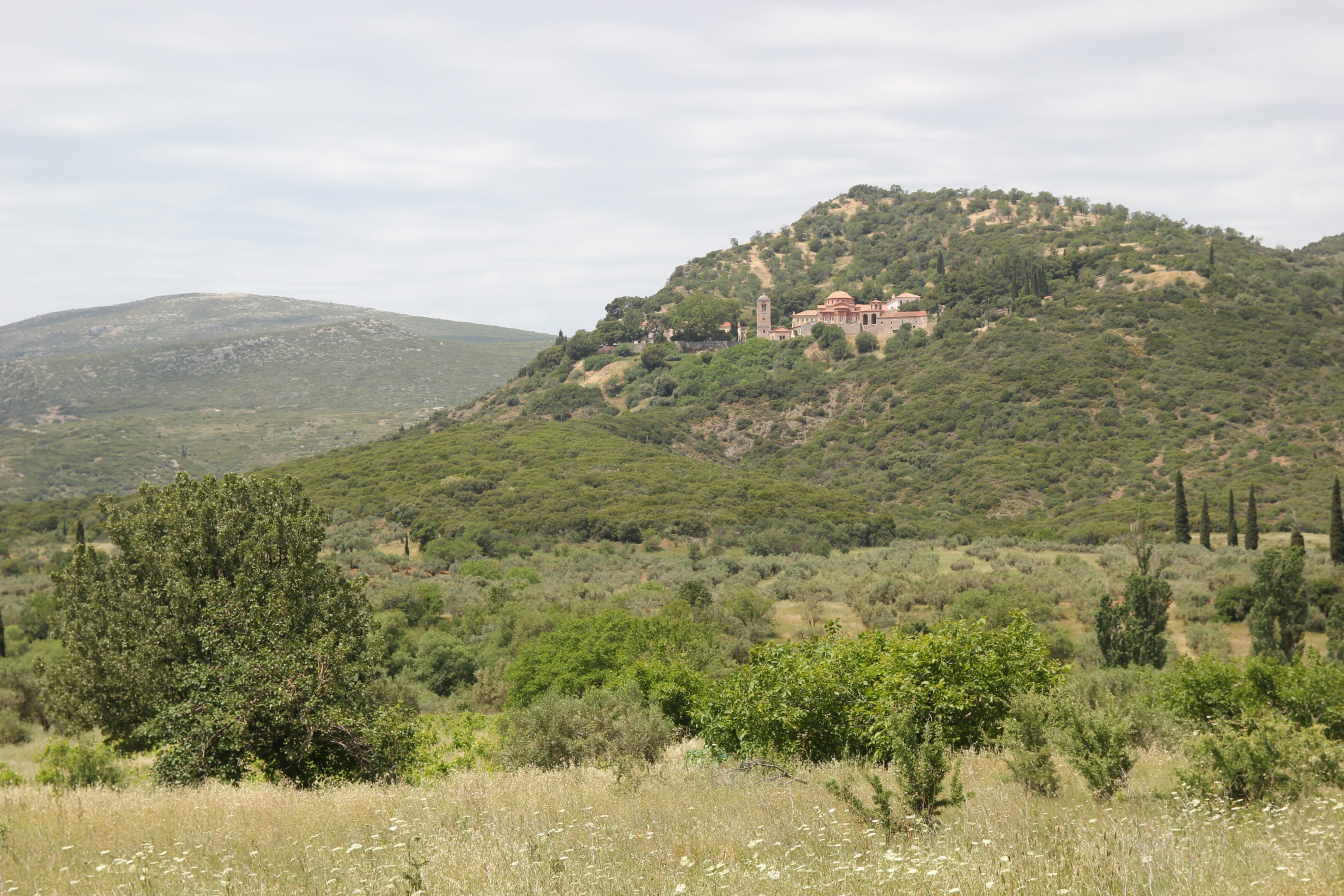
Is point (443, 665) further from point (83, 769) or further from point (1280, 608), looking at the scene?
point (1280, 608)

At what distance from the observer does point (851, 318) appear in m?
135

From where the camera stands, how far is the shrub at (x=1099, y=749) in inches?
360

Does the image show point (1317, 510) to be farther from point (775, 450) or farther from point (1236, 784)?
point (1236, 784)

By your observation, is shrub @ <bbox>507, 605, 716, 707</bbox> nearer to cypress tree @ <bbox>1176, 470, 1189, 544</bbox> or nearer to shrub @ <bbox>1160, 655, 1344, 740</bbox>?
shrub @ <bbox>1160, 655, 1344, 740</bbox>

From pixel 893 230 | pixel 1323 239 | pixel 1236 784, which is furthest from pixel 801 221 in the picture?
pixel 1236 784

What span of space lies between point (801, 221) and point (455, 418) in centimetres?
9392

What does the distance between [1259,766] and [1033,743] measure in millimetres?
2241

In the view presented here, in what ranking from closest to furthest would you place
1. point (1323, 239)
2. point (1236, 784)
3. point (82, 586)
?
point (1236, 784), point (82, 586), point (1323, 239)

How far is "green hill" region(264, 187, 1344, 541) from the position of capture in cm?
7731

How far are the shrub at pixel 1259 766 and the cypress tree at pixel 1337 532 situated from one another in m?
43.8

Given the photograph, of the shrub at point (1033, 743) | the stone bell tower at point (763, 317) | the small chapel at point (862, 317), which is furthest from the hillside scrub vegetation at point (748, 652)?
the stone bell tower at point (763, 317)

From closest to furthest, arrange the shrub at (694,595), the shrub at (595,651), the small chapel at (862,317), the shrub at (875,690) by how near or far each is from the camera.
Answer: the shrub at (875,690), the shrub at (595,651), the shrub at (694,595), the small chapel at (862,317)

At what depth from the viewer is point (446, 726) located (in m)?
26.6

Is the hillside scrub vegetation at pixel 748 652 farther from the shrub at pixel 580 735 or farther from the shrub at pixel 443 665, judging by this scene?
the shrub at pixel 443 665
